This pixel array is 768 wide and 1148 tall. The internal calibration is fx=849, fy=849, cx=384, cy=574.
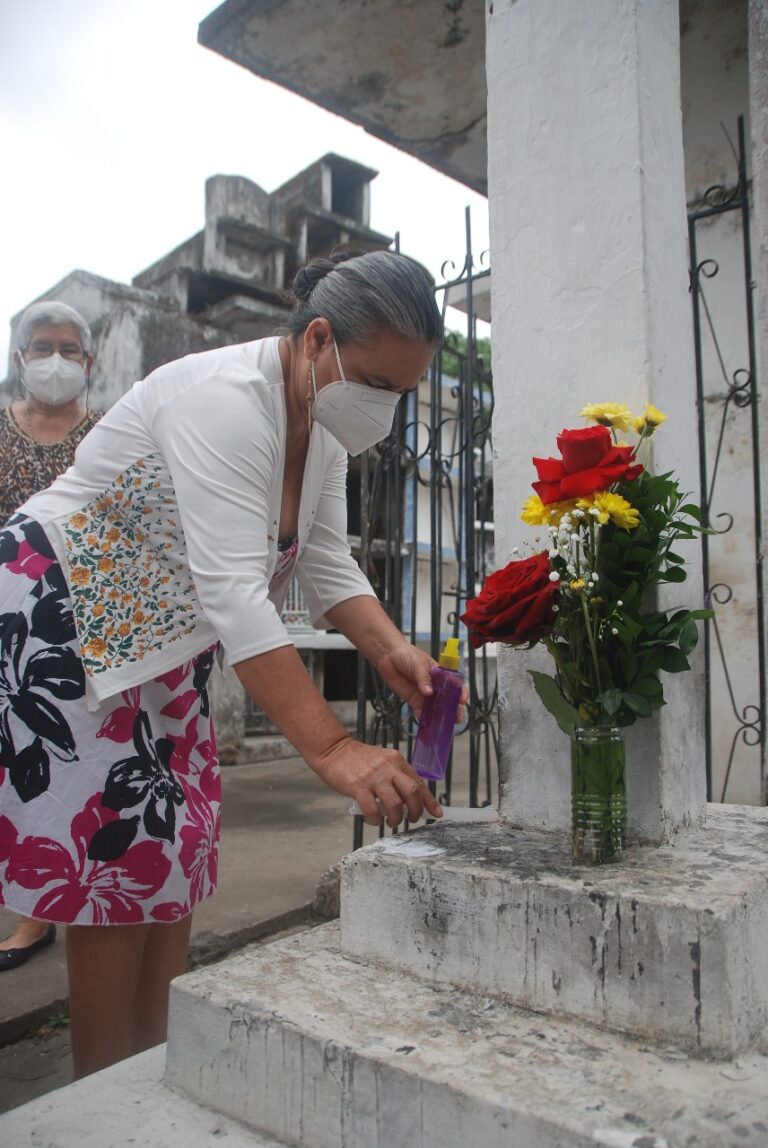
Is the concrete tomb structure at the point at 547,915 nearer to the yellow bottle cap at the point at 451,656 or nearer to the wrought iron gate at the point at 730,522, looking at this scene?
the yellow bottle cap at the point at 451,656

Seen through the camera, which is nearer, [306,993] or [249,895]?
[306,993]

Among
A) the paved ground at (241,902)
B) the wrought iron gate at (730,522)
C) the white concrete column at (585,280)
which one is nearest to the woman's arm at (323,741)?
the white concrete column at (585,280)

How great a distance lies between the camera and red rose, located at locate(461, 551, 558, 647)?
4.47ft

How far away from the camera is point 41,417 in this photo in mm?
2906

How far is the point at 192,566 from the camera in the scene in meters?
1.39

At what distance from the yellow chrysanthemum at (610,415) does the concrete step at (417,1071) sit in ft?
2.95

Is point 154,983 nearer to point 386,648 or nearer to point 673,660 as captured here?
point 386,648

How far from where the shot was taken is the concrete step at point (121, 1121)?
1194mm

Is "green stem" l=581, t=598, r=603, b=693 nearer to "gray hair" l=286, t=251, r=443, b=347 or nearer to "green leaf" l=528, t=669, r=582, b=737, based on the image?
"green leaf" l=528, t=669, r=582, b=737

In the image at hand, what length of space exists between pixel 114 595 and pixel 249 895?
2515mm

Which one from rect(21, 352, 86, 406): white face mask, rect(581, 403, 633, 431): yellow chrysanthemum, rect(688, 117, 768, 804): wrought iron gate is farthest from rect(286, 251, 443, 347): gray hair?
rect(688, 117, 768, 804): wrought iron gate

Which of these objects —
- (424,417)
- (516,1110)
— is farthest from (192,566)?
(424,417)

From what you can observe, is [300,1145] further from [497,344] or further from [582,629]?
[497,344]

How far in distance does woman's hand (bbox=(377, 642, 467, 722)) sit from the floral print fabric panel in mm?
413
